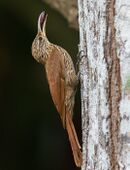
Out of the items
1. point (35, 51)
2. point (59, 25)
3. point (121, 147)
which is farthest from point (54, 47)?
point (121, 147)

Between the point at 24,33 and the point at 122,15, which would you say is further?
the point at 24,33

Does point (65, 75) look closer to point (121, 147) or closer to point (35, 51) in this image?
Answer: point (35, 51)

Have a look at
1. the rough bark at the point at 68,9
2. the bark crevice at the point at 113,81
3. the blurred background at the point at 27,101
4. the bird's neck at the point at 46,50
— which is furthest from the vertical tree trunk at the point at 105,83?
the blurred background at the point at 27,101

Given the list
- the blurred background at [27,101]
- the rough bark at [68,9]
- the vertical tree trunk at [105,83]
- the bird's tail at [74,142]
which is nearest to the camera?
the vertical tree trunk at [105,83]

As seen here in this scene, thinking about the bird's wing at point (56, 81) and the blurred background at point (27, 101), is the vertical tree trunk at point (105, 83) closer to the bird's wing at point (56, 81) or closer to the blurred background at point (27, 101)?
the bird's wing at point (56, 81)

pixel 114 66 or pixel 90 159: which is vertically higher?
pixel 114 66

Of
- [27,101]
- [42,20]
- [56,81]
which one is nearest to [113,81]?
[56,81]

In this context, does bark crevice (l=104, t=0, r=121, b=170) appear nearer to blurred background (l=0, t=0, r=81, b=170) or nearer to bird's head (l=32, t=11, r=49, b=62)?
bird's head (l=32, t=11, r=49, b=62)
